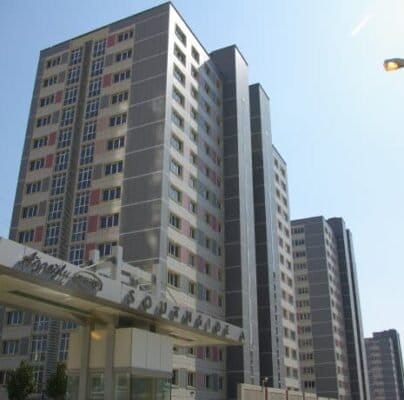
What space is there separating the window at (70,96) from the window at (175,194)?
18.5 m

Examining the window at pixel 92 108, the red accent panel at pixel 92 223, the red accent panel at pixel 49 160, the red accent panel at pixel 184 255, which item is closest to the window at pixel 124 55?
the window at pixel 92 108

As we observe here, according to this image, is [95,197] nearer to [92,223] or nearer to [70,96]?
[92,223]

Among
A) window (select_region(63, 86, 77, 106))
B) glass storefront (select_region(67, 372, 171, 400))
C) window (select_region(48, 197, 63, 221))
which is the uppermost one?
window (select_region(63, 86, 77, 106))

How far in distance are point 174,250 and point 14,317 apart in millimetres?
18382

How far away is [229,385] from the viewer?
5803 centimetres

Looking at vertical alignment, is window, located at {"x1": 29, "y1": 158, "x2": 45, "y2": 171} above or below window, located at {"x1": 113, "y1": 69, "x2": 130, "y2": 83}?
below

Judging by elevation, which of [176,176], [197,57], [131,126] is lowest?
[176,176]

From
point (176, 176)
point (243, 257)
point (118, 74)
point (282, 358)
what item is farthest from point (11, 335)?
point (282, 358)

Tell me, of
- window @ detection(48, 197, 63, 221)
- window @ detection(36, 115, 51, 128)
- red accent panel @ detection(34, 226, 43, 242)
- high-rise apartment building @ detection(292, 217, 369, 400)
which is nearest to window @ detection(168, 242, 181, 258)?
window @ detection(48, 197, 63, 221)

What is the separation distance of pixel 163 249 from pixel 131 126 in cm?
1518

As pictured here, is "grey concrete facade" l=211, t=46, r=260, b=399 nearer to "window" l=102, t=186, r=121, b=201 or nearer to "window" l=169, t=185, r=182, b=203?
"window" l=169, t=185, r=182, b=203

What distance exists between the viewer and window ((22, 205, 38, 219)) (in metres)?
58.8

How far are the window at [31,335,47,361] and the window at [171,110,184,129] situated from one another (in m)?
26.5

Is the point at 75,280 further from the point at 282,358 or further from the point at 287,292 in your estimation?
the point at 287,292
